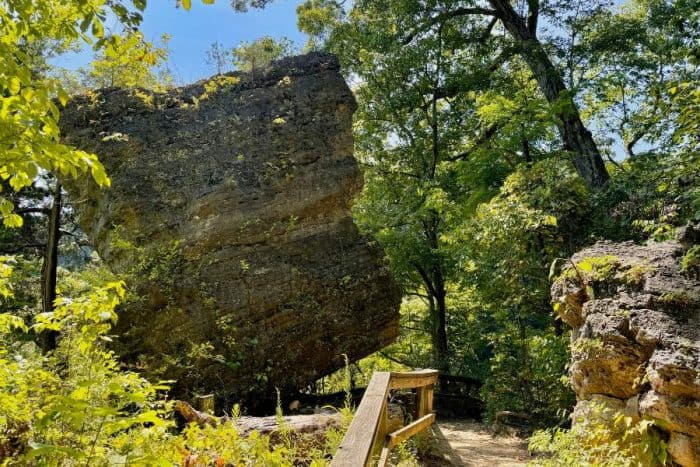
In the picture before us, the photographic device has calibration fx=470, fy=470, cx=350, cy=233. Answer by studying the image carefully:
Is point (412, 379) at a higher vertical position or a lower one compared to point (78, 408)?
lower

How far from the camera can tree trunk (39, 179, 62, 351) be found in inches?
356

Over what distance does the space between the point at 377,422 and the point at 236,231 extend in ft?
22.8

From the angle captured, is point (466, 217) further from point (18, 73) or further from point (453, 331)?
point (18, 73)

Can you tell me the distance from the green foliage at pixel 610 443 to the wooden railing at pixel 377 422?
1.39m

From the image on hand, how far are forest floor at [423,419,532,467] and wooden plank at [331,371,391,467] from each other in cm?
287

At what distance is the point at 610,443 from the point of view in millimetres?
4062

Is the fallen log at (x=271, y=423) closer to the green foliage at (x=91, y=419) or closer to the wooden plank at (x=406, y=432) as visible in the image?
the wooden plank at (x=406, y=432)

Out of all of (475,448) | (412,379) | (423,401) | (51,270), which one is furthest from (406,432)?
(51,270)

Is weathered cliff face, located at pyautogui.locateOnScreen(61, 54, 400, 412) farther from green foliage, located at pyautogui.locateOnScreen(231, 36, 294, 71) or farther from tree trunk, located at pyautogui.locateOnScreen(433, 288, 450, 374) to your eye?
tree trunk, located at pyautogui.locateOnScreen(433, 288, 450, 374)

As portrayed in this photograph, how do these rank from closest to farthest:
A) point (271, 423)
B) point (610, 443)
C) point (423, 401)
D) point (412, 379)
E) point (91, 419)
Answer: point (91, 419)
point (610, 443)
point (412, 379)
point (271, 423)
point (423, 401)

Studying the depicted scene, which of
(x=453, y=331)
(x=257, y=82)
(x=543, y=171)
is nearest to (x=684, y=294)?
(x=543, y=171)

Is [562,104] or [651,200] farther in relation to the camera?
[562,104]

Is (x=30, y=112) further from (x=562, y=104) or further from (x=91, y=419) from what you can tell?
(x=562, y=104)

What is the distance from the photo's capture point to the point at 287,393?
8281 mm
